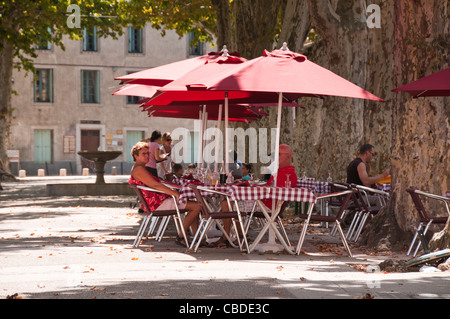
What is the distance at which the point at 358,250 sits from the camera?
11.8m

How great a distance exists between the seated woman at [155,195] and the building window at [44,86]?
4262 cm

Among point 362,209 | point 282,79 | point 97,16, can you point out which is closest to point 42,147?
point 97,16

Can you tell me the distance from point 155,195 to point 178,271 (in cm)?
328

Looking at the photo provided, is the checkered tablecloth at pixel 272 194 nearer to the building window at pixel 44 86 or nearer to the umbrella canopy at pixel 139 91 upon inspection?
the umbrella canopy at pixel 139 91

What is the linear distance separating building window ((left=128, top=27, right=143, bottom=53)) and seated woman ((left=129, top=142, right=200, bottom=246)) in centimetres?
4364

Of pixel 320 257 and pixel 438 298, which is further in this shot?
pixel 320 257

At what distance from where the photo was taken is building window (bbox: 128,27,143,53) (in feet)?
181

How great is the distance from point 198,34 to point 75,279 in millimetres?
28704

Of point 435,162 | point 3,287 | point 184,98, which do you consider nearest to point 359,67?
point 184,98

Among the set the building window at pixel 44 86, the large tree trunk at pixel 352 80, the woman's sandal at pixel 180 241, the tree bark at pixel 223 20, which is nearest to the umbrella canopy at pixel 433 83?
the woman's sandal at pixel 180 241

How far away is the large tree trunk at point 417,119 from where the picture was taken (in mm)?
11383

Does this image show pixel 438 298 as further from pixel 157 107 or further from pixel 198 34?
Answer: pixel 198 34

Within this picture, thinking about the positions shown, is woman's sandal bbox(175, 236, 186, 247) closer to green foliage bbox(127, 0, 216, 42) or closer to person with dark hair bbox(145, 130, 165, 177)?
person with dark hair bbox(145, 130, 165, 177)

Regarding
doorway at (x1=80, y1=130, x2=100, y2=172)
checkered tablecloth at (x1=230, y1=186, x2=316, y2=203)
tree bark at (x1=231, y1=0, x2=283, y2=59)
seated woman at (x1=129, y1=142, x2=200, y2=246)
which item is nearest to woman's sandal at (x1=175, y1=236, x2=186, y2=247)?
seated woman at (x1=129, y1=142, x2=200, y2=246)
